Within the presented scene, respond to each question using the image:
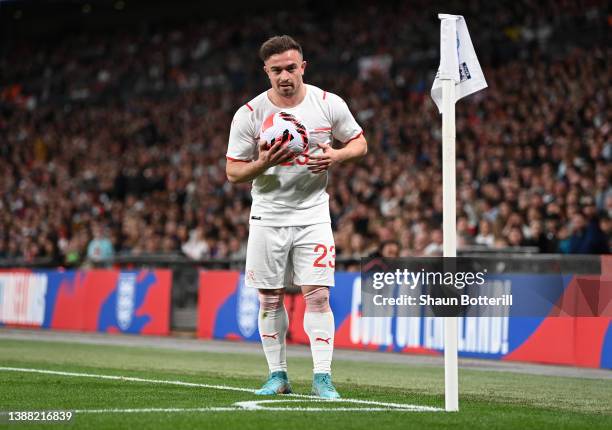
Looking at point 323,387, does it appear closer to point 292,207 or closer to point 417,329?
point 292,207

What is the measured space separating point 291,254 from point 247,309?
1126cm

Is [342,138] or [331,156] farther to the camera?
[342,138]

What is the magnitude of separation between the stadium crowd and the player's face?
28.6 feet

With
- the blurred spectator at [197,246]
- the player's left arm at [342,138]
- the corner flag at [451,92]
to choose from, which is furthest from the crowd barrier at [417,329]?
the corner flag at [451,92]

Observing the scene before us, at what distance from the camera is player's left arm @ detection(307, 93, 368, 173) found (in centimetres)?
827

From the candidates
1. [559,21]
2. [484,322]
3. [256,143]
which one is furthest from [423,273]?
[559,21]

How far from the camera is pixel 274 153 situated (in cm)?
806

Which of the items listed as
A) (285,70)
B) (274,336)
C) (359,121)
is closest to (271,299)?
(274,336)

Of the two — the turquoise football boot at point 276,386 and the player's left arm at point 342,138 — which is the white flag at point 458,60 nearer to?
the player's left arm at point 342,138

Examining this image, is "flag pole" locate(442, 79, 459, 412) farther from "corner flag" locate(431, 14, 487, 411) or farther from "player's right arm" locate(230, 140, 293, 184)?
"player's right arm" locate(230, 140, 293, 184)

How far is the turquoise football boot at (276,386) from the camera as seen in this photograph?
8531 mm

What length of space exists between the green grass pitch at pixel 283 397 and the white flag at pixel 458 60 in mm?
2088

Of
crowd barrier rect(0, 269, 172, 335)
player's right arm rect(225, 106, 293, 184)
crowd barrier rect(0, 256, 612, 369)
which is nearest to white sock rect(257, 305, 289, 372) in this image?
player's right arm rect(225, 106, 293, 184)

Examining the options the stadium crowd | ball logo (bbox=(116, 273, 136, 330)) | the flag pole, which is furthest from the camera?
ball logo (bbox=(116, 273, 136, 330))
